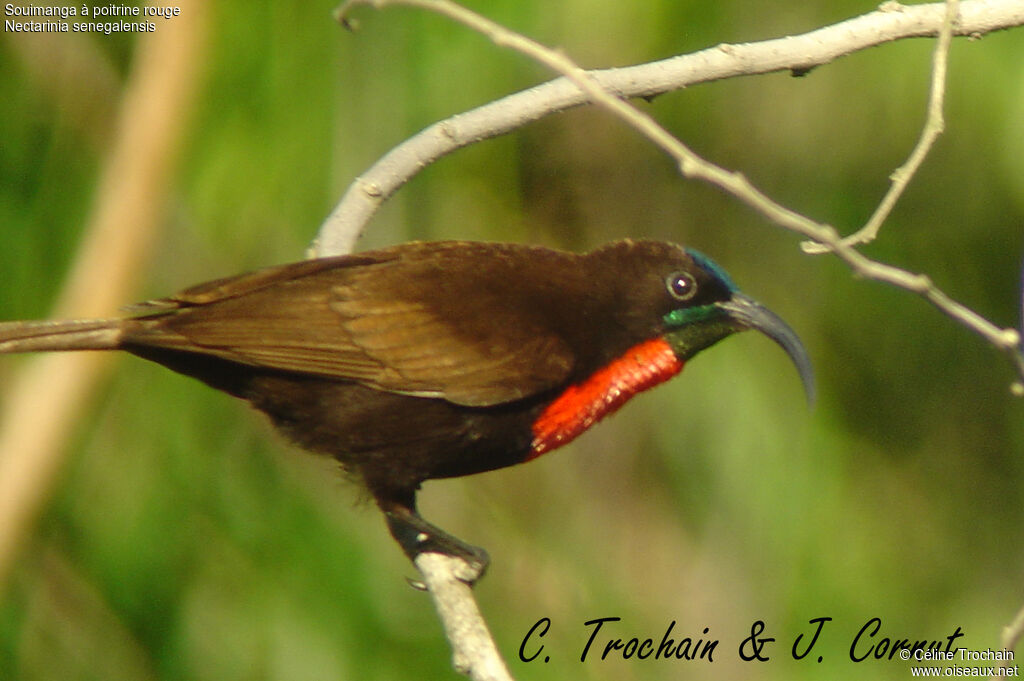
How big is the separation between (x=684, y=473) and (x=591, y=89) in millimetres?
3806

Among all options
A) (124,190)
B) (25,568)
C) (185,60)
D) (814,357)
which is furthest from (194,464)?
(814,357)

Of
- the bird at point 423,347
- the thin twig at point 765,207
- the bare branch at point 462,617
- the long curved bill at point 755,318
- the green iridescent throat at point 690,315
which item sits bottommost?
the bare branch at point 462,617

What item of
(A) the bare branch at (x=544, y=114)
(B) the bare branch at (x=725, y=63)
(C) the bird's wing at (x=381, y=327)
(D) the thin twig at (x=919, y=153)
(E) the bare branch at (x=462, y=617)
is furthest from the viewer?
(C) the bird's wing at (x=381, y=327)

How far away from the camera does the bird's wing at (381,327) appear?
326cm

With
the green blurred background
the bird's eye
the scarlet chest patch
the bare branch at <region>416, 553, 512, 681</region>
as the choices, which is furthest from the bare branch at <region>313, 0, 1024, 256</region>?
the green blurred background

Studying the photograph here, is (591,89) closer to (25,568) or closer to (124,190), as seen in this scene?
(124,190)

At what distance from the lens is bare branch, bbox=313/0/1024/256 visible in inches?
120

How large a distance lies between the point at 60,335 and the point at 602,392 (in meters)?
1.45

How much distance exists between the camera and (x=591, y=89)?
2.37 m

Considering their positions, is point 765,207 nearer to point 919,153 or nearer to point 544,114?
point 919,153

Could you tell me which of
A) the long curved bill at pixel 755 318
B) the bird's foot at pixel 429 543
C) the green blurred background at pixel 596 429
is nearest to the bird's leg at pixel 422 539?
the bird's foot at pixel 429 543

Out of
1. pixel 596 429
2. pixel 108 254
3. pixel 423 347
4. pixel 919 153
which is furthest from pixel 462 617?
pixel 596 429

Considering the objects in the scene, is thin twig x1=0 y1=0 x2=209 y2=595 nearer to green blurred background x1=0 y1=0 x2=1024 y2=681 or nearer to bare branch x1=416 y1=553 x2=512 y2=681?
green blurred background x1=0 y1=0 x2=1024 y2=681

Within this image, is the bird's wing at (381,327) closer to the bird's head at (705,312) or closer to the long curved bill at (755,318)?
the bird's head at (705,312)
